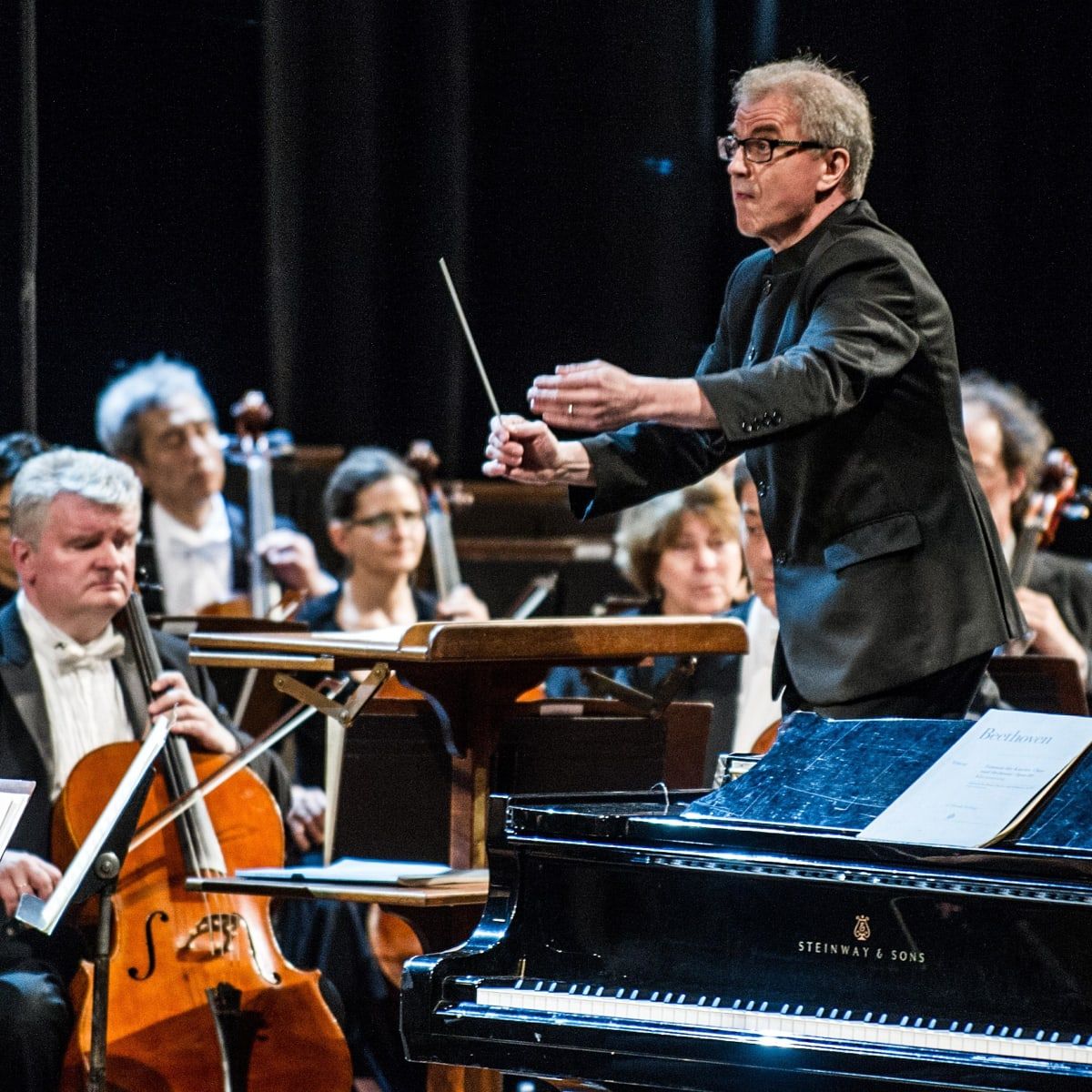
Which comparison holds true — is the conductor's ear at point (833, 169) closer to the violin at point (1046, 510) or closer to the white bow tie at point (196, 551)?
the violin at point (1046, 510)

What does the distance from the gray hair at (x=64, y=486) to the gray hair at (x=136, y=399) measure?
4.96 feet

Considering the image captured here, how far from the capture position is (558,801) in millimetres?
2043

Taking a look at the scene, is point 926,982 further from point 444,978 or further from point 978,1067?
point 444,978

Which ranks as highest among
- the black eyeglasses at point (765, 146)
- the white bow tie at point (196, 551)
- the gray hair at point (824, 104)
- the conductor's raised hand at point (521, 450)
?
the gray hair at point (824, 104)

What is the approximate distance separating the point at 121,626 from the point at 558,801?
1277mm

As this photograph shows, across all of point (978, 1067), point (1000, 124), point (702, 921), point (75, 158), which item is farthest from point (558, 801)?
point (1000, 124)

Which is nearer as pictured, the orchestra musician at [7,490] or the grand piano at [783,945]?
the grand piano at [783,945]

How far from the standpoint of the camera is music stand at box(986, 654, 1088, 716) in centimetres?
321

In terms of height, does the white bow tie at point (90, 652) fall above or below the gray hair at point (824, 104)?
below

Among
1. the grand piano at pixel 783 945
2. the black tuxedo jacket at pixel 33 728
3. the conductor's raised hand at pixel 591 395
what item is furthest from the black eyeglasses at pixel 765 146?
the black tuxedo jacket at pixel 33 728

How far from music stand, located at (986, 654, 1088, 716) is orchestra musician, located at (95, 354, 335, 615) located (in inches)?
77.3

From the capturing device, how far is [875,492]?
2.18 m

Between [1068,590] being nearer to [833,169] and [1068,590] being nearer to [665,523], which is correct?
[665,523]

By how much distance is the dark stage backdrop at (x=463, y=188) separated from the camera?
411 centimetres
